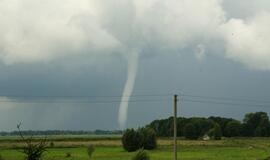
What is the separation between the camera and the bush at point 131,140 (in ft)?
347

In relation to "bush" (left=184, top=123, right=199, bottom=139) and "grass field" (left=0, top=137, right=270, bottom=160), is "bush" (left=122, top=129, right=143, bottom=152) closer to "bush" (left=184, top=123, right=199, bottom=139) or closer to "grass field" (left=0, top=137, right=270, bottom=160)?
"grass field" (left=0, top=137, right=270, bottom=160)

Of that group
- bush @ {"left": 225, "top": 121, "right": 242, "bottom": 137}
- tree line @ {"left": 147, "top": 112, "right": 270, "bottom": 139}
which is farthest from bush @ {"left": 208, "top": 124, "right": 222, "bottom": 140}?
bush @ {"left": 225, "top": 121, "right": 242, "bottom": 137}

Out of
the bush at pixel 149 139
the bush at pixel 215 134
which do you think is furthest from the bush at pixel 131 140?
the bush at pixel 215 134

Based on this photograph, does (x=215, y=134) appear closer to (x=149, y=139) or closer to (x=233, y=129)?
(x=233, y=129)

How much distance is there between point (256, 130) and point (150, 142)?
86110 mm

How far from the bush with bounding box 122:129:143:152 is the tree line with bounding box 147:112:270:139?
5692cm

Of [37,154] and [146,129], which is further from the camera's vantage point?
[146,129]


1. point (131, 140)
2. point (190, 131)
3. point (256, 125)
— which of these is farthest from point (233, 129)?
point (131, 140)

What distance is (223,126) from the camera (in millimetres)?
186875

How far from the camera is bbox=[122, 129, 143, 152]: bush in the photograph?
106 meters

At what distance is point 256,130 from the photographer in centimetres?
18588

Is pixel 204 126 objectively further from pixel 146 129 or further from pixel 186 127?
pixel 146 129

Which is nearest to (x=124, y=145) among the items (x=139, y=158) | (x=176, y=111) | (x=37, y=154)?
(x=139, y=158)

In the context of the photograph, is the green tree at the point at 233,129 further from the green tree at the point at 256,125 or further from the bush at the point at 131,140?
the bush at the point at 131,140
